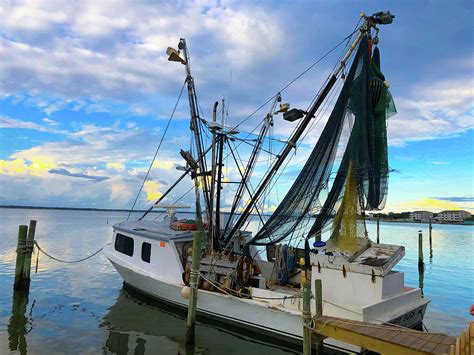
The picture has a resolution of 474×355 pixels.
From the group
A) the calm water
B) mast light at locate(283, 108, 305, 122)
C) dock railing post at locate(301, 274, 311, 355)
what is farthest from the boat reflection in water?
mast light at locate(283, 108, 305, 122)

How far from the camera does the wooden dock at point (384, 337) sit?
6141 millimetres

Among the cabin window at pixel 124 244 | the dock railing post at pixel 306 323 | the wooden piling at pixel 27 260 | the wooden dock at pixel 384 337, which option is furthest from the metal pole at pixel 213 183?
the wooden piling at pixel 27 260

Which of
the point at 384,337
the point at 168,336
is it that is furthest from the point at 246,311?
the point at 384,337

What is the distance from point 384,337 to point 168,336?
656 cm

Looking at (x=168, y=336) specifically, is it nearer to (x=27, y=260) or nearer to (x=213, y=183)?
(x=213, y=183)

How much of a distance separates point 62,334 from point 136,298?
3941 millimetres

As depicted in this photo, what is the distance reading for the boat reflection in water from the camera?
9742mm

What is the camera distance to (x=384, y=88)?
10.2 metres

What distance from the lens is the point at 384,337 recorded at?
6.52 m

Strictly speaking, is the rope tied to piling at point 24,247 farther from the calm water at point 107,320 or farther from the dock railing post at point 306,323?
Answer: the dock railing post at point 306,323

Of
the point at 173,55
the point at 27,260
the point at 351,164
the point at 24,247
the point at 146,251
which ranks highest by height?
the point at 173,55

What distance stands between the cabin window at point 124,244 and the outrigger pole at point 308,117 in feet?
13.6

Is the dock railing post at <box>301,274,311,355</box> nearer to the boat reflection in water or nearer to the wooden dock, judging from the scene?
the wooden dock

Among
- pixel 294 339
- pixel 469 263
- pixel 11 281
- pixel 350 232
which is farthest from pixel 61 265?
pixel 469 263
